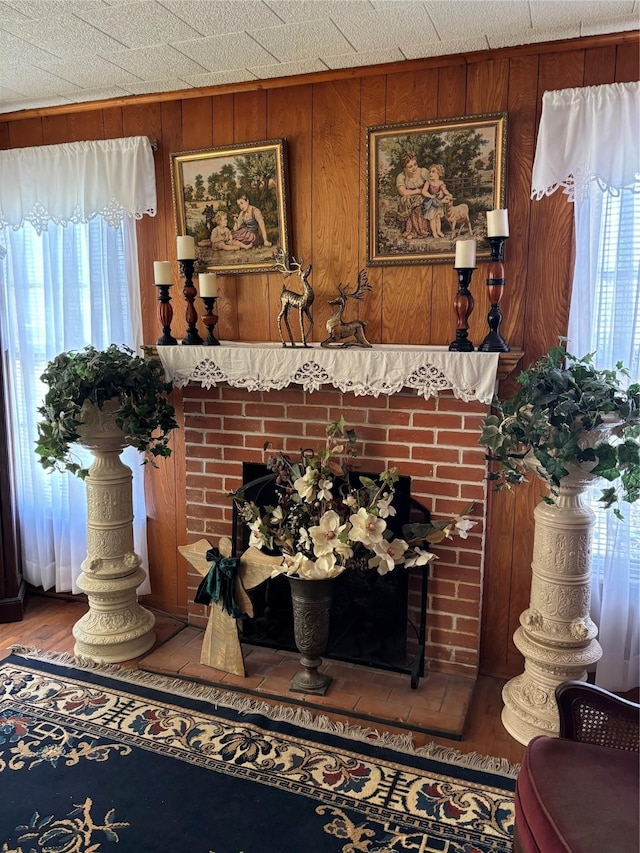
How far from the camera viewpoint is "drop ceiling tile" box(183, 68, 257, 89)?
241 cm

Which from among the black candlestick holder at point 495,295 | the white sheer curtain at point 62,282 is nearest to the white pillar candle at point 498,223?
the black candlestick holder at point 495,295

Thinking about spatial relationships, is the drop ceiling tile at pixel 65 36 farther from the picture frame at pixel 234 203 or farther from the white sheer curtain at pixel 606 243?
the white sheer curtain at pixel 606 243

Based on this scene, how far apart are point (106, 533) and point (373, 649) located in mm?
1166

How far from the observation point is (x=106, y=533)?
8.54 ft

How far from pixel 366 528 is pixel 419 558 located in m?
0.25

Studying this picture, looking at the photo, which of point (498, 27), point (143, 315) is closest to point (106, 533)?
point (143, 315)

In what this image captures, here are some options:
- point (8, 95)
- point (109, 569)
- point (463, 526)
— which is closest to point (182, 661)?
point (109, 569)

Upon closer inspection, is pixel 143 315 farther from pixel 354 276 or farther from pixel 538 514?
pixel 538 514

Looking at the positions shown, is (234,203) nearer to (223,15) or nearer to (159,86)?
(159,86)

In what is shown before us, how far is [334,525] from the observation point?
217 centimetres

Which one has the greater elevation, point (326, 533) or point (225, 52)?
point (225, 52)

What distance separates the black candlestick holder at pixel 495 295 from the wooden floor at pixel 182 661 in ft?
4.17

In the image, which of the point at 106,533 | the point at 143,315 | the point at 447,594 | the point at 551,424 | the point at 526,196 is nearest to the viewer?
the point at 551,424

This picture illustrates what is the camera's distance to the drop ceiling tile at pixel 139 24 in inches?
75.0
